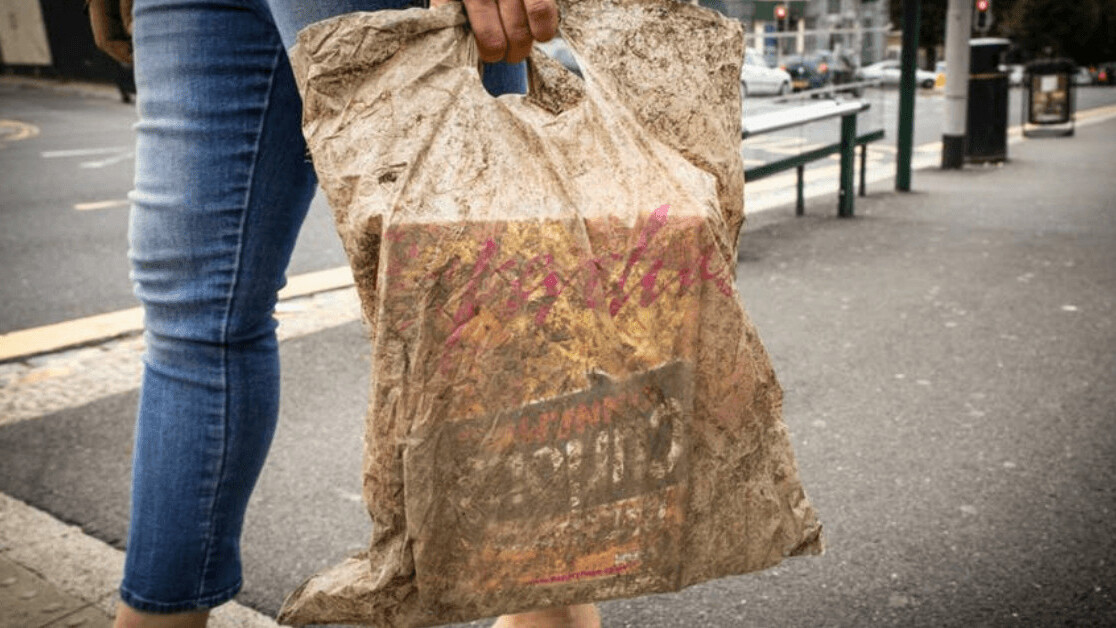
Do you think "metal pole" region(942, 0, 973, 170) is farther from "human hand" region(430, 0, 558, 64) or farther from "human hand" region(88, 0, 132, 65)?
"human hand" region(430, 0, 558, 64)

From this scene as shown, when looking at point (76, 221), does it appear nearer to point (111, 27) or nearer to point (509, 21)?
point (111, 27)

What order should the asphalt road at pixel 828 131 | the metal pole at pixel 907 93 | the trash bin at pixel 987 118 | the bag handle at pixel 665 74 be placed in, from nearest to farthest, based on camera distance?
the bag handle at pixel 665 74, the asphalt road at pixel 828 131, the metal pole at pixel 907 93, the trash bin at pixel 987 118

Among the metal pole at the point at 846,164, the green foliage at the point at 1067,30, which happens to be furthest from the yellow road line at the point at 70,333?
the green foliage at the point at 1067,30

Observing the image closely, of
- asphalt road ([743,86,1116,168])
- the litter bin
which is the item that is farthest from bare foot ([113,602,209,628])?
the litter bin

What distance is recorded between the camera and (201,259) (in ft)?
4.62

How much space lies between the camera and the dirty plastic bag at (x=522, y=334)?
1103 millimetres

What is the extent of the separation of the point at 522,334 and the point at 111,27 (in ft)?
3.40

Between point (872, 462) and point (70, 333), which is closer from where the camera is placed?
point (872, 462)

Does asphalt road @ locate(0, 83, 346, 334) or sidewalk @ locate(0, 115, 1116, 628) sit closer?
sidewalk @ locate(0, 115, 1116, 628)

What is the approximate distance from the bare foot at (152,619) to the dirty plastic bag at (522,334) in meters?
0.30

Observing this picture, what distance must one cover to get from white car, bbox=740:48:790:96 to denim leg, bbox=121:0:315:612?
5.41m

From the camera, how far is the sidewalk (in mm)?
1972

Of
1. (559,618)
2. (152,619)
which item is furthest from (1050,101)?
(152,619)

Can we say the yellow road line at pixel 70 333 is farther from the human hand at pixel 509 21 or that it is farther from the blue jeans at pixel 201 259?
the human hand at pixel 509 21
